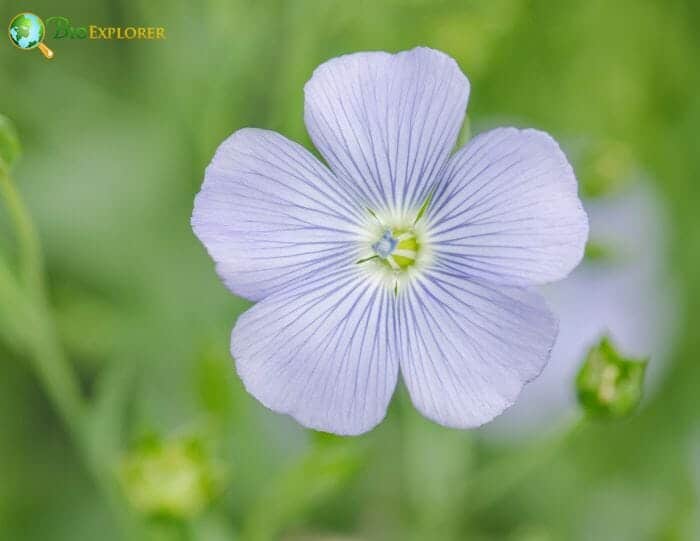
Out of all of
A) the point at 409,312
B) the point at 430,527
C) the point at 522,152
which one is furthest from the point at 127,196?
the point at 522,152

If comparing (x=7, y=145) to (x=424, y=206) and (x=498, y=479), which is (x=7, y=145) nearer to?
(x=424, y=206)

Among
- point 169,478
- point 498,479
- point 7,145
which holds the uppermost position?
point 7,145

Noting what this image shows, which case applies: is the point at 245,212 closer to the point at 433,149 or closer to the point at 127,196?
the point at 433,149

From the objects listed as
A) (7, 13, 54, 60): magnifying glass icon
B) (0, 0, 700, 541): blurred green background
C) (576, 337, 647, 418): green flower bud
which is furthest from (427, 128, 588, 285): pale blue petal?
(7, 13, 54, 60): magnifying glass icon

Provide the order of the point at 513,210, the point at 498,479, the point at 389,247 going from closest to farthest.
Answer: the point at 513,210, the point at 389,247, the point at 498,479

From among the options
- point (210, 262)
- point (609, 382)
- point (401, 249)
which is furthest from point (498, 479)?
point (401, 249)

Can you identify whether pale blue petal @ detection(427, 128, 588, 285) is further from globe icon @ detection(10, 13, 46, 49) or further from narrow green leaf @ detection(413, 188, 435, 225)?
globe icon @ detection(10, 13, 46, 49)

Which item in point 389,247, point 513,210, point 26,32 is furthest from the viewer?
point 26,32
